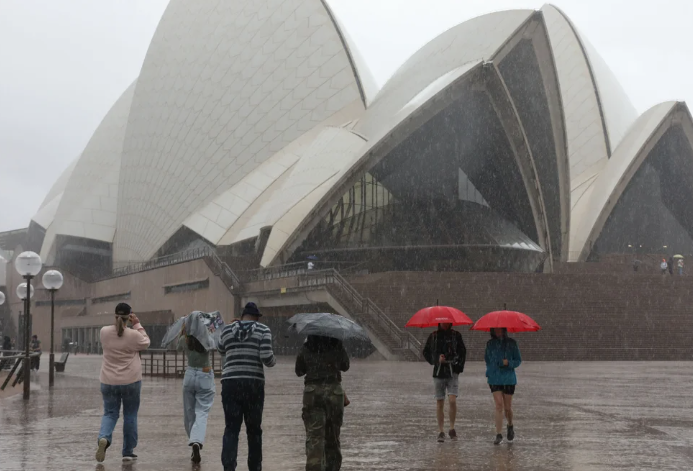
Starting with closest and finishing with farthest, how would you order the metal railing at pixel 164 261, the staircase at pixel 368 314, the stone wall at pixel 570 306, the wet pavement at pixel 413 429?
the wet pavement at pixel 413 429 → the staircase at pixel 368 314 → the stone wall at pixel 570 306 → the metal railing at pixel 164 261

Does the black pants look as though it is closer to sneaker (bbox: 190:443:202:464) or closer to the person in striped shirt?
the person in striped shirt

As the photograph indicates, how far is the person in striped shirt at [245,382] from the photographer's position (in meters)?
5.97

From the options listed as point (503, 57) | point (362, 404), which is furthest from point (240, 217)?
point (362, 404)

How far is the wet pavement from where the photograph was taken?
6.75 meters

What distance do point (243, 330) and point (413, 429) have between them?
3163 millimetres

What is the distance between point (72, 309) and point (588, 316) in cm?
3338

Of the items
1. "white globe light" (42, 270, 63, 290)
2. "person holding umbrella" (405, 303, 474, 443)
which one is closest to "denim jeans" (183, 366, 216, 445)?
"person holding umbrella" (405, 303, 474, 443)

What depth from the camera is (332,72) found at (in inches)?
1543

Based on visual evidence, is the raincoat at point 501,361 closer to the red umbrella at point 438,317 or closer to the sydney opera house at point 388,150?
the red umbrella at point 438,317

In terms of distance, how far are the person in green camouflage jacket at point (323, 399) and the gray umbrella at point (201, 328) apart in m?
1.34

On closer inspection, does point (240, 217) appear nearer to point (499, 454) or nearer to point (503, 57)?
point (503, 57)

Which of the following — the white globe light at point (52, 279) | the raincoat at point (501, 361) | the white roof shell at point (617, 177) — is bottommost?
the raincoat at point (501, 361)

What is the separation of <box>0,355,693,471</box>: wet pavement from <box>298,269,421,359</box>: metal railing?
23.3 ft

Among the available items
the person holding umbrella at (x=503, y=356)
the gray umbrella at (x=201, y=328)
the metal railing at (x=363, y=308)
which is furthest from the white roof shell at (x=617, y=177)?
the gray umbrella at (x=201, y=328)
